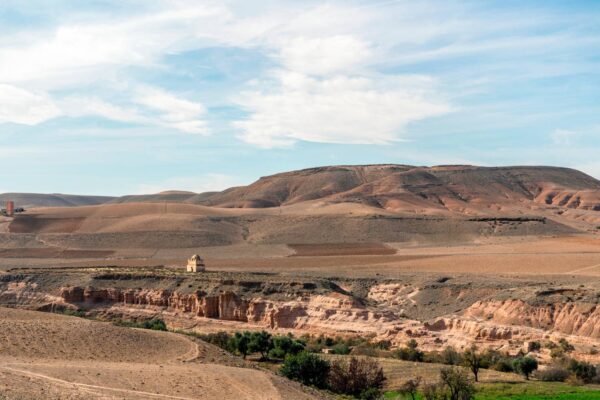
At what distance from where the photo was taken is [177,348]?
32.1 meters

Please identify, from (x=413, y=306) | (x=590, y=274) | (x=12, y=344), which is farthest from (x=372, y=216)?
(x=12, y=344)

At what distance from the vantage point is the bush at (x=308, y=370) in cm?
3180

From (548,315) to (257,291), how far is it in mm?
19772

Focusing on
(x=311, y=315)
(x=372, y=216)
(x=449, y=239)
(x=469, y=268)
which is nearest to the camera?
(x=311, y=315)

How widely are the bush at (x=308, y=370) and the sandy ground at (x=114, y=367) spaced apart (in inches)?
97.5

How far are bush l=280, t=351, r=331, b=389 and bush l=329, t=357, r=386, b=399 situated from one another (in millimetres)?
381

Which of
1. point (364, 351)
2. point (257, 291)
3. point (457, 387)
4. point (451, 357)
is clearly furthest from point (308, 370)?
point (257, 291)

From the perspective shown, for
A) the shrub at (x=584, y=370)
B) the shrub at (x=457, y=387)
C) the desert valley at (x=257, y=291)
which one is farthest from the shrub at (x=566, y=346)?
the shrub at (x=457, y=387)

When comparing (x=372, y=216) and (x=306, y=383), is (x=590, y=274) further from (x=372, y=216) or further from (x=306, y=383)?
(x=372, y=216)

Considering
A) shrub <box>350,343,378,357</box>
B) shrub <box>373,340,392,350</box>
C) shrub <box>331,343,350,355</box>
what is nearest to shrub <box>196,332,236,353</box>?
shrub <box>331,343,350,355</box>

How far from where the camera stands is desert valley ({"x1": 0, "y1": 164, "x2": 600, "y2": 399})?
27.2 meters

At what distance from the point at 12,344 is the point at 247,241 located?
7549 cm

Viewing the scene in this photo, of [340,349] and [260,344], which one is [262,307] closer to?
[260,344]

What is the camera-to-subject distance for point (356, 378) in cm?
3111
